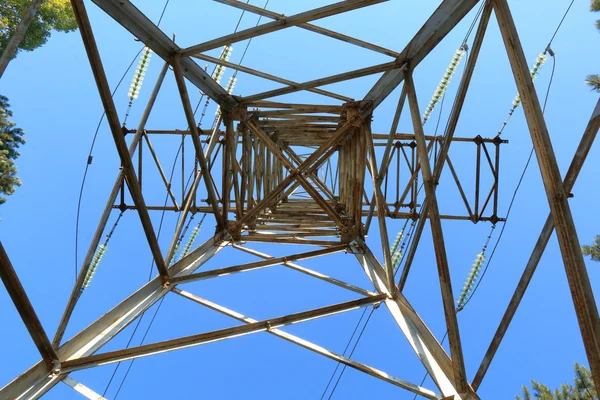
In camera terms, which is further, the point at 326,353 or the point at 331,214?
the point at 331,214

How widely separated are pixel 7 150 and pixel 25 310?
803 inches

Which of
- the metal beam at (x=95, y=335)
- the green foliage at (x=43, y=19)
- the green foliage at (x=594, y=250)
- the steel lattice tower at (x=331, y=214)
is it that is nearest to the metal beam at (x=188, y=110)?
the steel lattice tower at (x=331, y=214)

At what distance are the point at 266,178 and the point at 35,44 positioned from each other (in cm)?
1396

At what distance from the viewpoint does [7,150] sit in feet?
68.5

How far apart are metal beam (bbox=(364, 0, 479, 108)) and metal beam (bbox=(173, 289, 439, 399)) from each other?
3.85 metres

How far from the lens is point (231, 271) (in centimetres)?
695

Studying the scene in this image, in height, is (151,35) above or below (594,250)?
below

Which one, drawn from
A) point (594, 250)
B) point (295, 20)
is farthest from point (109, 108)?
point (594, 250)

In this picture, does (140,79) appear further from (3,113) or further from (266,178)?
(3,113)

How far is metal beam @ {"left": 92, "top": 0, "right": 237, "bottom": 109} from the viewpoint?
204 inches

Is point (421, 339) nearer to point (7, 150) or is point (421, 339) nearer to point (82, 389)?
point (82, 389)

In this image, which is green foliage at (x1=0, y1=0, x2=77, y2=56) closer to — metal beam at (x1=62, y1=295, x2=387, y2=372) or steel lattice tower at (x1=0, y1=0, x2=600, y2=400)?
steel lattice tower at (x1=0, y1=0, x2=600, y2=400)

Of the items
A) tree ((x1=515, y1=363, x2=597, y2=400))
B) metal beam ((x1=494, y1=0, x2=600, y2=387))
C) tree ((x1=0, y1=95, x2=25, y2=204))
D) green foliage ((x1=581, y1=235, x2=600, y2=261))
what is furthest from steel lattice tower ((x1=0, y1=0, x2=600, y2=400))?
tree ((x1=0, y1=95, x2=25, y2=204))

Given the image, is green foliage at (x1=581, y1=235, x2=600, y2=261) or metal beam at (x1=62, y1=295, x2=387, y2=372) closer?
metal beam at (x1=62, y1=295, x2=387, y2=372)
